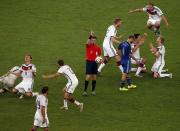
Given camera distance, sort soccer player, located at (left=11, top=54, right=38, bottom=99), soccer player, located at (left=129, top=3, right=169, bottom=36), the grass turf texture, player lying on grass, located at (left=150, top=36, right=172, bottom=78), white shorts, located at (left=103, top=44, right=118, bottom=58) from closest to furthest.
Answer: the grass turf texture
soccer player, located at (left=11, top=54, right=38, bottom=99)
white shorts, located at (left=103, top=44, right=118, bottom=58)
player lying on grass, located at (left=150, top=36, right=172, bottom=78)
soccer player, located at (left=129, top=3, right=169, bottom=36)

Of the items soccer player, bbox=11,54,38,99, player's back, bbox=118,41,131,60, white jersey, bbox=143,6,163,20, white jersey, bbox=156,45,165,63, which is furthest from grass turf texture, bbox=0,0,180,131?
white jersey, bbox=143,6,163,20

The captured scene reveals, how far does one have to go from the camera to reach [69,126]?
22.3 m

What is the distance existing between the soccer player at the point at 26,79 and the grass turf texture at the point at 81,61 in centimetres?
39

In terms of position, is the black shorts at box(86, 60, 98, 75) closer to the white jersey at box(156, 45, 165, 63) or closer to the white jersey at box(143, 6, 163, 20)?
the white jersey at box(156, 45, 165, 63)

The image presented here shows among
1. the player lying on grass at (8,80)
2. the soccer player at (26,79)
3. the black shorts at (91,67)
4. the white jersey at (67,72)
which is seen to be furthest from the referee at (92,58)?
the player lying on grass at (8,80)

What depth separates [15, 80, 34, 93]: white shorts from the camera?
25.2 m

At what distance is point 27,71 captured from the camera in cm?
2525

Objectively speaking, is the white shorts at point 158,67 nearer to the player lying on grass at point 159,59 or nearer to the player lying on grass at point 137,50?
the player lying on grass at point 159,59

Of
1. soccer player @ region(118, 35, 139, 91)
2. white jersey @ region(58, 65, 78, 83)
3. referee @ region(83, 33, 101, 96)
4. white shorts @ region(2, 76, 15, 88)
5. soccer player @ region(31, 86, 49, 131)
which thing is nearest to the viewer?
soccer player @ region(31, 86, 49, 131)

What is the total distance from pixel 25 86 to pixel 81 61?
551cm

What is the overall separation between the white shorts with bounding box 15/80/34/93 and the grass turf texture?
1.51 ft

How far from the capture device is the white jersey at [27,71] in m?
25.2

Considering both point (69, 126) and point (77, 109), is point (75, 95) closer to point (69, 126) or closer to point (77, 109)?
point (77, 109)

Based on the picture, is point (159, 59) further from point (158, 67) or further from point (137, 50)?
point (137, 50)
